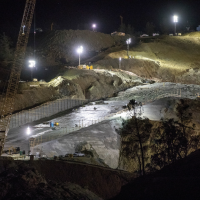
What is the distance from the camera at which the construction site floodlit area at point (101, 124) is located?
13.9 meters

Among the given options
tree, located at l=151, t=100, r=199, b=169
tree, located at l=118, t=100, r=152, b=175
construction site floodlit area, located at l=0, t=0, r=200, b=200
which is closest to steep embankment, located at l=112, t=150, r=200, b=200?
construction site floodlit area, located at l=0, t=0, r=200, b=200

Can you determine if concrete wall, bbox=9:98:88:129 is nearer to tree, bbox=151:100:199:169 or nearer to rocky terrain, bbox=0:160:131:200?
tree, bbox=151:100:199:169

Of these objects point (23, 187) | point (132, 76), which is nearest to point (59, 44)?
point (132, 76)

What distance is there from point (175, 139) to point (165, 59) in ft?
136

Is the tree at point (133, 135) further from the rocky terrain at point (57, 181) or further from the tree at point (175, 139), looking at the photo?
the rocky terrain at point (57, 181)

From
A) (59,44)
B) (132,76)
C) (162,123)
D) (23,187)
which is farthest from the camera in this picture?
(59,44)

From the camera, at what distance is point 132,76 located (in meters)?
48.6

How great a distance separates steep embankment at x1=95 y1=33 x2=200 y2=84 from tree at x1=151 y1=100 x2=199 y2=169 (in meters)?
22.7

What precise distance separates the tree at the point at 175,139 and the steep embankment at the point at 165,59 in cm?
2266

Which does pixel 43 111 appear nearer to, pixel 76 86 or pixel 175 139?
pixel 76 86

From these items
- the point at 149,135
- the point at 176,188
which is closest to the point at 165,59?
the point at 149,135

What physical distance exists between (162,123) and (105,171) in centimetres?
1051

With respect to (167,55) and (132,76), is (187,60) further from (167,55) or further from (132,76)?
(132,76)

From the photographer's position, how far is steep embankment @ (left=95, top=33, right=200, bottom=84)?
174 feet
